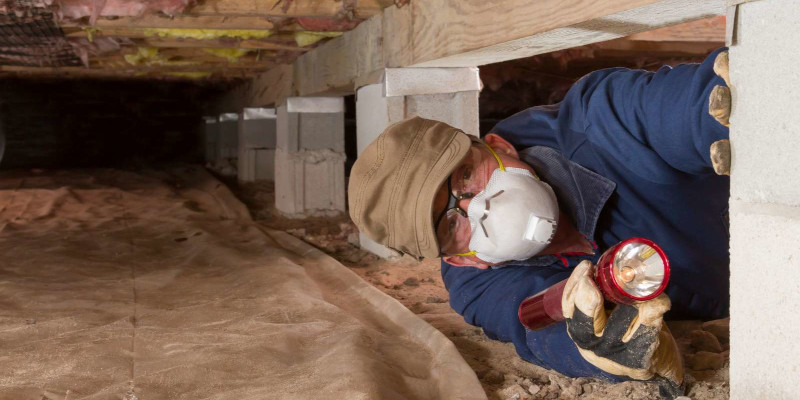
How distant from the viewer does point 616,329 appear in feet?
5.99

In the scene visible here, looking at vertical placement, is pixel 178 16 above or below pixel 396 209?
above

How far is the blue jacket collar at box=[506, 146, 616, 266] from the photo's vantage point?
2.26 m

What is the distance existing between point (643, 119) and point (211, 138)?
11520mm

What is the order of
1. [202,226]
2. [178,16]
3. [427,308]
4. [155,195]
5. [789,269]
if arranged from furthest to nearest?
[155,195], [202,226], [178,16], [427,308], [789,269]

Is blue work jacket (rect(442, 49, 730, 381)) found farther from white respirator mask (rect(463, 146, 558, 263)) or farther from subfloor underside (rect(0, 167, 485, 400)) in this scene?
subfloor underside (rect(0, 167, 485, 400))

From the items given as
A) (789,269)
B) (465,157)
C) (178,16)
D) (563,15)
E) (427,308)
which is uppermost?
(178,16)

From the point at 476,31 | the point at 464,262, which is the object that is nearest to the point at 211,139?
the point at 476,31

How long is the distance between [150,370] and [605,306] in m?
1.58

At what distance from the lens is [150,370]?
251 centimetres

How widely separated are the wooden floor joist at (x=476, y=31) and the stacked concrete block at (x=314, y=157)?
0.78 meters

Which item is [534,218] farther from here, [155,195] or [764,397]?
[155,195]

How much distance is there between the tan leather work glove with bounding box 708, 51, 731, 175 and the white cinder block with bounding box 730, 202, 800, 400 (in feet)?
0.34

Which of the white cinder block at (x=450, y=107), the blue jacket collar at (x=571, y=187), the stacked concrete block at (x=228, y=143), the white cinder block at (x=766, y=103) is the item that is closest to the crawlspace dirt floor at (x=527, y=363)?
the blue jacket collar at (x=571, y=187)

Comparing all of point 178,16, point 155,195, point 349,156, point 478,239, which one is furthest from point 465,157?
point 349,156
